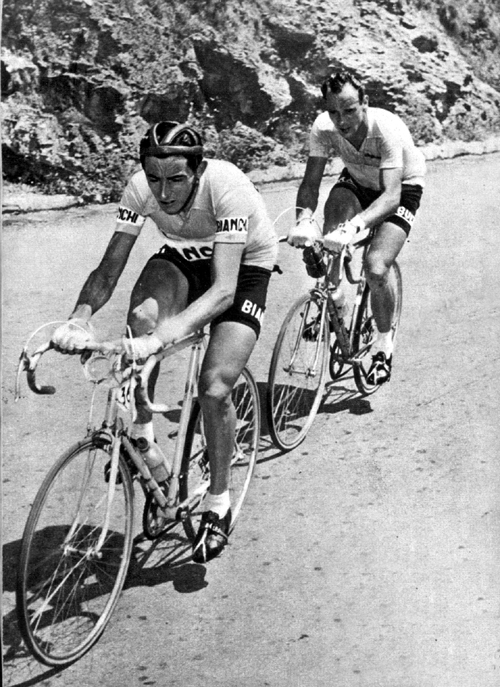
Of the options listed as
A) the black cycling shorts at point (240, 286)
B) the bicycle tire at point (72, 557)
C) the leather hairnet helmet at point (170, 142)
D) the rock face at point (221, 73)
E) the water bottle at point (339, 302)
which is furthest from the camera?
the water bottle at point (339, 302)

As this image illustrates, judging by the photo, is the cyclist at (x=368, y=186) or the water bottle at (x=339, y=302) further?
the water bottle at (x=339, y=302)

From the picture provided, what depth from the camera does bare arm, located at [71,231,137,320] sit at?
3.69 m

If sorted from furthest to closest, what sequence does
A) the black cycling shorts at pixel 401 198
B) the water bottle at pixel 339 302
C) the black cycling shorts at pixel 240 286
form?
the water bottle at pixel 339 302 → the black cycling shorts at pixel 401 198 → the black cycling shorts at pixel 240 286

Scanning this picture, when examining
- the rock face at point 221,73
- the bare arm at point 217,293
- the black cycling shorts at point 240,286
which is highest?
the rock face at point 221,73

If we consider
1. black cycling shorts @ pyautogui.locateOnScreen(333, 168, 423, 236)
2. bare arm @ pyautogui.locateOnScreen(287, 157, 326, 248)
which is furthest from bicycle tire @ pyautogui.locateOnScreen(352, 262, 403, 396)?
bare arm @ pyautogui.locateOnScreen(287, 157, 326, 248)

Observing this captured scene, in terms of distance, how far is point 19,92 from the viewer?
155 inches

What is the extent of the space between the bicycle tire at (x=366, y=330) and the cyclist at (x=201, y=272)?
1.18 meters

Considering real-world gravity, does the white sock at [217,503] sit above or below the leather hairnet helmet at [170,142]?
below

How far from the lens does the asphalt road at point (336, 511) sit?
3.71 m

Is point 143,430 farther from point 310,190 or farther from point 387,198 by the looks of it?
point 387,198

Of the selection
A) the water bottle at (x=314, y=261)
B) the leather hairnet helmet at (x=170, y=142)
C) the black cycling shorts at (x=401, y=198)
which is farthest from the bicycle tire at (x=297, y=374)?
the leather hairnet helmet at (x=170, y=142)

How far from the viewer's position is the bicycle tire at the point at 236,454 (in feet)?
13.3

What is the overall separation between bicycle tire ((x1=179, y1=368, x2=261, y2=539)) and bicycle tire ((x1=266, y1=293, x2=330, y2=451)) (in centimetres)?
20

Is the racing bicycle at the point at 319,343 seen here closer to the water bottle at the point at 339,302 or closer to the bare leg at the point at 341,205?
the water bottle at the point at 339,302
